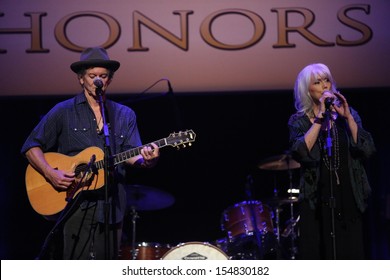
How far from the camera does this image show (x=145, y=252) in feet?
20.2

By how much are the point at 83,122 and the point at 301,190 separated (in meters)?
1.58

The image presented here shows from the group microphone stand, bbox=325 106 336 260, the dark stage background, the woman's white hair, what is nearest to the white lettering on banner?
the dark stage background

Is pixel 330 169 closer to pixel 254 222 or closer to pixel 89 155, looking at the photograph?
pixel 89 155

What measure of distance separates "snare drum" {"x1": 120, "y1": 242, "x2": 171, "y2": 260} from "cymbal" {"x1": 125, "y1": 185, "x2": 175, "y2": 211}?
1.73ft

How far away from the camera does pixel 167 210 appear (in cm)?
762

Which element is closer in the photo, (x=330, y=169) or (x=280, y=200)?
(x=330, y=169)

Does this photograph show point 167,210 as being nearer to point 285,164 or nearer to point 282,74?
point 285,164

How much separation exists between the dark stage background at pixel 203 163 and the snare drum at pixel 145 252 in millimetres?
1134

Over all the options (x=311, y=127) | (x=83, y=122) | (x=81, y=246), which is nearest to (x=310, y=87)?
(x=311, y=127)

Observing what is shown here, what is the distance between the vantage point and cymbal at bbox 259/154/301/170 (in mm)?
6668

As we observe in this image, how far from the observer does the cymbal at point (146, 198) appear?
253 inches

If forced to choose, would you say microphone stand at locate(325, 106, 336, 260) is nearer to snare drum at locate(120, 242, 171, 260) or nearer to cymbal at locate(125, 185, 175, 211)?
snare drum at locate(120, 242, 171, 260)

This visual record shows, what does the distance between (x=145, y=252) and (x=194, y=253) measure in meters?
1.05

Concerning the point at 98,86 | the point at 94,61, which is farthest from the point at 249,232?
the point at 98,86
